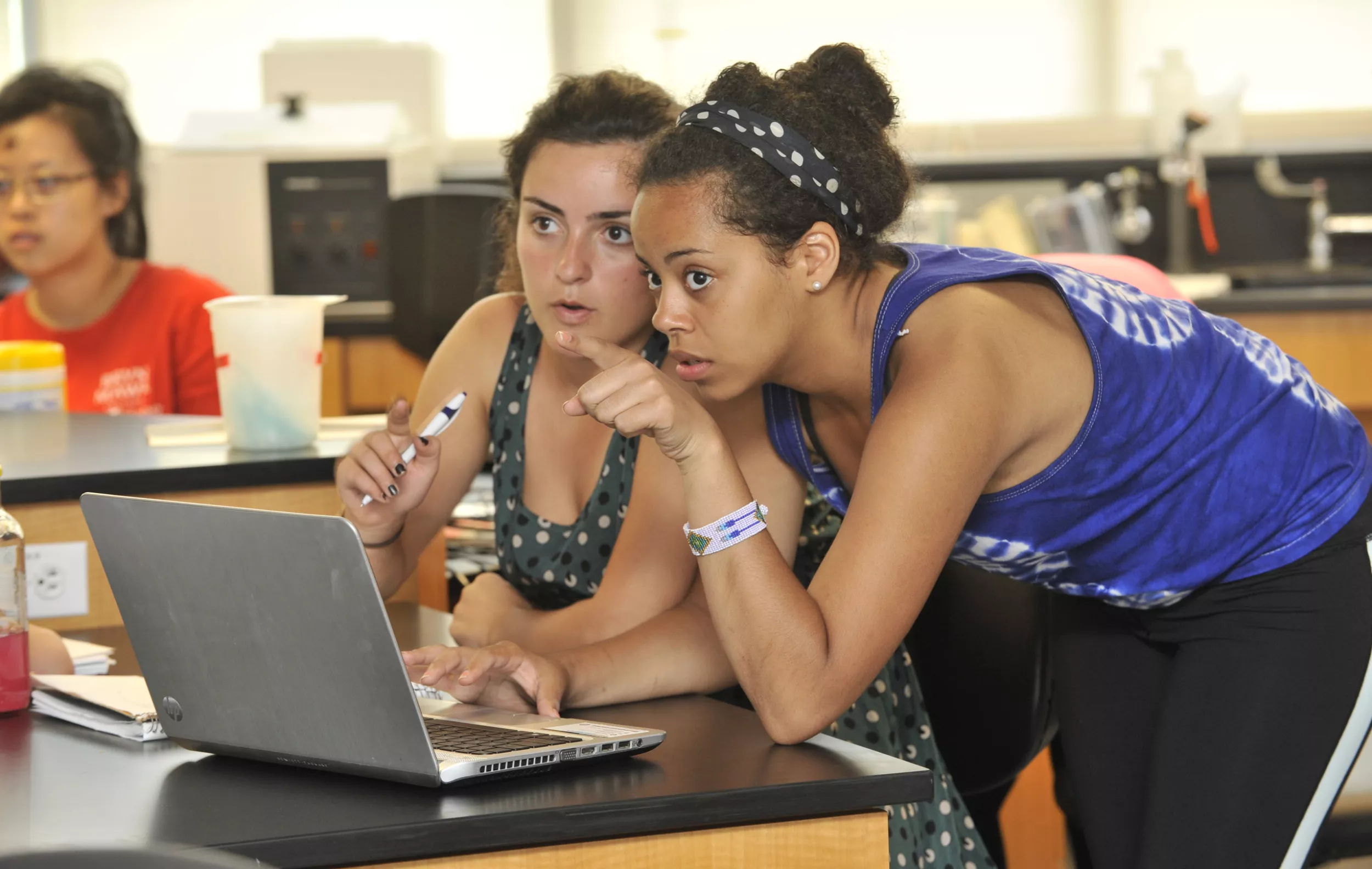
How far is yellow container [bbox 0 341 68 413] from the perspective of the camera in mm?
2139

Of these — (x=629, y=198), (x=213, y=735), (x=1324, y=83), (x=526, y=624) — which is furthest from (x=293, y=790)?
(x=1324, y=83)

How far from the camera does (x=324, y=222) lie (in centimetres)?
382

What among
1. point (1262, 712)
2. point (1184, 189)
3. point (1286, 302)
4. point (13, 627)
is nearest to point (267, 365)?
point (13, 627)

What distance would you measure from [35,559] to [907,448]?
3.17 ft

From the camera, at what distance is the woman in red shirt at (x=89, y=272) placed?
261 centimetres

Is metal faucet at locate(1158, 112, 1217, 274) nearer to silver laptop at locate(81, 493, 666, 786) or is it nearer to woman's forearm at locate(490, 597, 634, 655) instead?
woman's forearm at locate(490, 597, 634, 655)

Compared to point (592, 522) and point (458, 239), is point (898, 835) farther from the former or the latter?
point (458, 239)

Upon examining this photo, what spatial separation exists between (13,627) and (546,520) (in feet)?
1.76

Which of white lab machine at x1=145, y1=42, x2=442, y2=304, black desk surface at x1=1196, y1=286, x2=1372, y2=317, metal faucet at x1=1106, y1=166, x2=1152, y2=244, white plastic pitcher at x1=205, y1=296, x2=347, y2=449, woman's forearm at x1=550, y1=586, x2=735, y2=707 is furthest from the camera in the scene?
metal faucet at x1=1106, y1=166, x2=1152, y2=244

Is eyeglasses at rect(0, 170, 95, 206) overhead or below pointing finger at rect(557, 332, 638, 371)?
overhead

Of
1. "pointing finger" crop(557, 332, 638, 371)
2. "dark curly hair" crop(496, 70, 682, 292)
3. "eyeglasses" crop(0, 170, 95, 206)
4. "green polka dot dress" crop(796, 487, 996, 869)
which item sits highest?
"dark curly hair" crop(496, 70, 682, 292)

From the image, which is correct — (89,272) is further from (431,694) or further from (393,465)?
(431,694)

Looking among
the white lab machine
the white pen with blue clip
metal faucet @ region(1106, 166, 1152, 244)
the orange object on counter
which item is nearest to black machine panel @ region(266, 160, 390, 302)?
the white lab machine

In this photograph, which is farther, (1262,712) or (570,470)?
(570,470)
